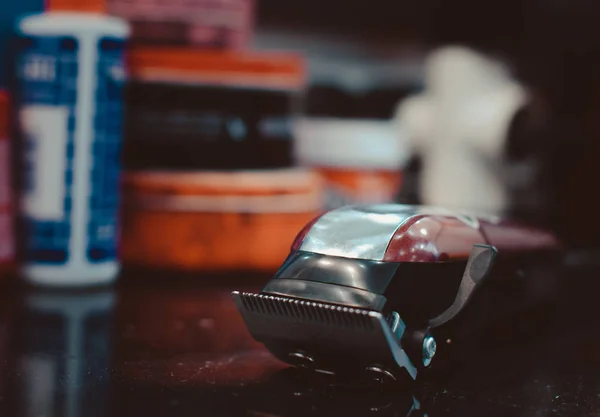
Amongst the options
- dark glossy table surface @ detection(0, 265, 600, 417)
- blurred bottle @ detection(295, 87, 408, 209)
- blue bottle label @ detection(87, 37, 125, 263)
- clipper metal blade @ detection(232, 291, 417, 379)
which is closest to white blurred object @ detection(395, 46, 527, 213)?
blurred bottle @ detection(295, 87, 408, 209)

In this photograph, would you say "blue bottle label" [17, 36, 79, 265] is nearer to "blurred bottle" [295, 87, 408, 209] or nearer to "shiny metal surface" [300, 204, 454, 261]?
"shiny metal surface" [300, 204, 454, 261]

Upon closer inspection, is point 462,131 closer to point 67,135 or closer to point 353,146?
point 353,146

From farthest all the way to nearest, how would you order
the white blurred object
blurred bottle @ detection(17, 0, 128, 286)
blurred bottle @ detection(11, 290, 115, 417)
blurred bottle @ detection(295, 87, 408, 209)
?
blurred bottle @ detection(295, 87, 408, 209) → the white blurred object → blurred bottle @ detection(17, 0, 128, 286) → blurred bottle @ detection(11, 290, 115, 417)

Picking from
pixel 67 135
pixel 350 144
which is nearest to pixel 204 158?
pixel 67 135

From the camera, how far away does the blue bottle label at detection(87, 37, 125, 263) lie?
0.84 metres

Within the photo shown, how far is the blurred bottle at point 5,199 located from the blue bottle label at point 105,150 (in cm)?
10

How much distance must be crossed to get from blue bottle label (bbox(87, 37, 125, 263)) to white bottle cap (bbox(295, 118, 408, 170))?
642 mm

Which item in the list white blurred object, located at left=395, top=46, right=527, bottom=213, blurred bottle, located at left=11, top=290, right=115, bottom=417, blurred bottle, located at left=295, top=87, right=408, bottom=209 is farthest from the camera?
blurred bottle, located at left=295, top=87, right=408, bottom=209

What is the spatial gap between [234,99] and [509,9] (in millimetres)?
531

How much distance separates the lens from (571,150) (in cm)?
123

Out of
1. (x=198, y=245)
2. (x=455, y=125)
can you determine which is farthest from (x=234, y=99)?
(x=455, y=125)

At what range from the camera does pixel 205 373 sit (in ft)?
1.66

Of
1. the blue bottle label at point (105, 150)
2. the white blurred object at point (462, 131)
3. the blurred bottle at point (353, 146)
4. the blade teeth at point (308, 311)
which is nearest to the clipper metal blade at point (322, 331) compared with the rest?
the blade teeth at point (308, 311)

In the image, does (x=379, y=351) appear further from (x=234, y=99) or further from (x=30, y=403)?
(x=234, y=99)
